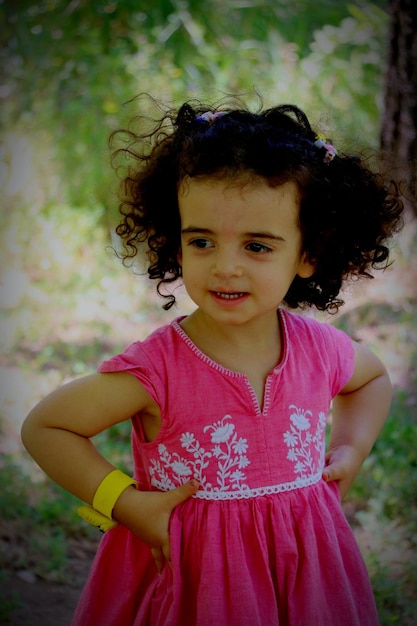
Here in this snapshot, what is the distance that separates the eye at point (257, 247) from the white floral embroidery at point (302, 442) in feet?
1.05

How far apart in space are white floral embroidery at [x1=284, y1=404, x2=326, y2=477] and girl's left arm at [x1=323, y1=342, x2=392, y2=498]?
0.53 ft

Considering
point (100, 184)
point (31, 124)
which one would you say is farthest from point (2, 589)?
point (31, 124)

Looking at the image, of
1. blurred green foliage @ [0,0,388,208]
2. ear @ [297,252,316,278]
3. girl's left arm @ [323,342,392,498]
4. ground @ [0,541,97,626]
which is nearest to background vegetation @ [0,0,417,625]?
blurred green foliage @ [0,0,388,208]

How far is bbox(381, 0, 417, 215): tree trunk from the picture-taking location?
3.21 metres

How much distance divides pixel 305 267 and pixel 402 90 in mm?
2134

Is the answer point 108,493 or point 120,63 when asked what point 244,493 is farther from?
point 120,63

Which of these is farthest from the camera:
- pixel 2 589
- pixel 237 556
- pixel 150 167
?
pixel 2 589

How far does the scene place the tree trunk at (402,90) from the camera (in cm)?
321

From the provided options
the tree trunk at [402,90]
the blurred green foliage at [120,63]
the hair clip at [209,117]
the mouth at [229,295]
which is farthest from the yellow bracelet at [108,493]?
the blurred green foliage at [120,63]

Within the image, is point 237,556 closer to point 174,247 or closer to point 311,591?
point 311,591

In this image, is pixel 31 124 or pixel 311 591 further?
pixel 31 124

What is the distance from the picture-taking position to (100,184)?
13.5ft

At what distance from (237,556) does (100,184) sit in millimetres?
3031

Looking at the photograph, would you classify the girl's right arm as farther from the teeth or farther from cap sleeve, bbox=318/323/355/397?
cap sleeve, bbox=318/323/355/397
